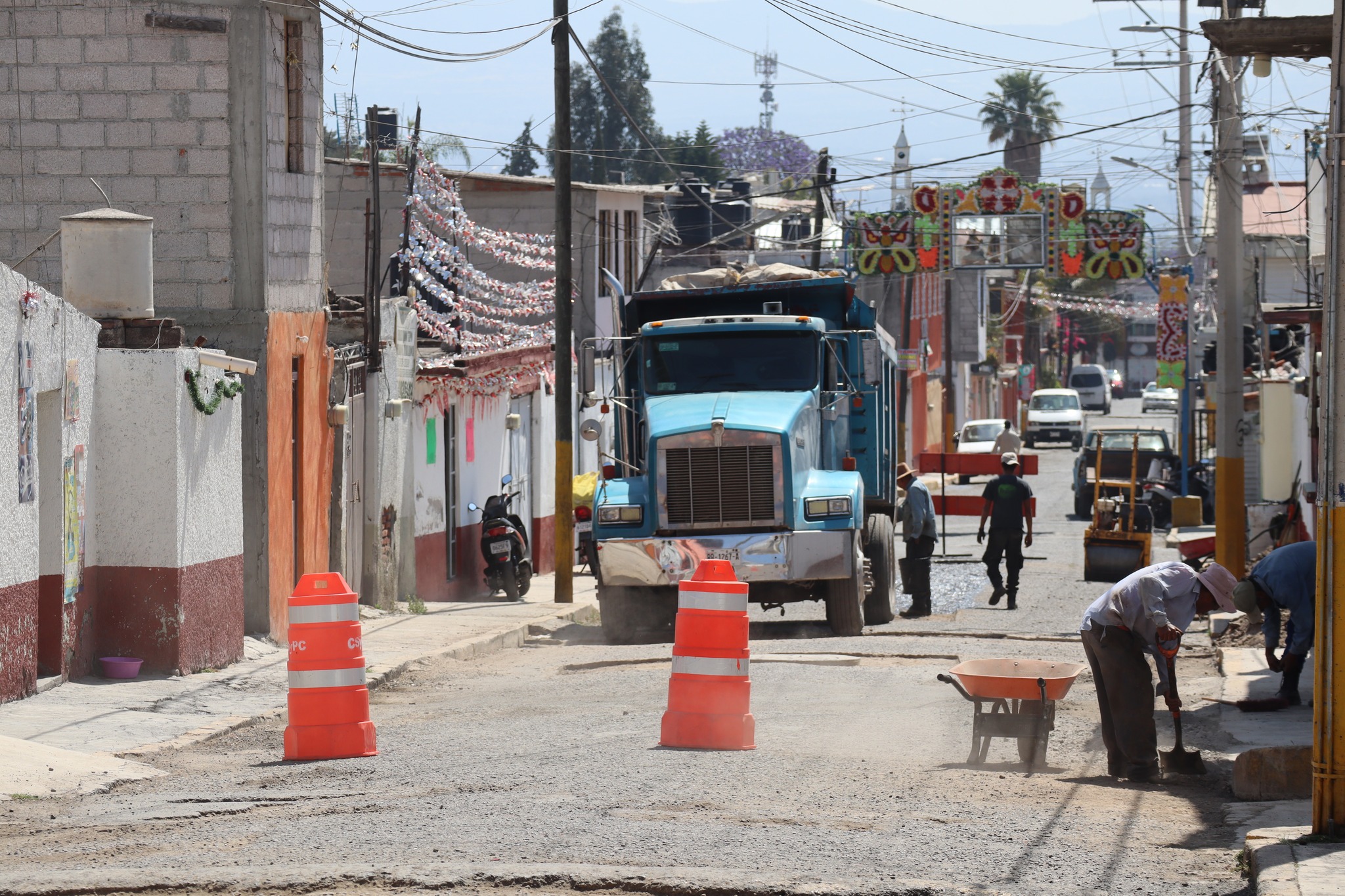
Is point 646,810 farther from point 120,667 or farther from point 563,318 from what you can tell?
point 563,318

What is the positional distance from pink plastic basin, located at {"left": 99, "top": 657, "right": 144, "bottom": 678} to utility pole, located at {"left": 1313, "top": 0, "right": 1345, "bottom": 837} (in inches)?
362

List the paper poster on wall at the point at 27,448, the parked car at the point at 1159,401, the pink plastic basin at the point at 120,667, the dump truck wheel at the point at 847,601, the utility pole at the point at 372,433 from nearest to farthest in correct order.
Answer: the paper poster on wall at the point at 27,448 < the pink plastic basin at the point at 120,667 < the dump truck wheel at the point at 847,601 < the utility pole at the point at 372,433 < the parked car at the point at 1159,401

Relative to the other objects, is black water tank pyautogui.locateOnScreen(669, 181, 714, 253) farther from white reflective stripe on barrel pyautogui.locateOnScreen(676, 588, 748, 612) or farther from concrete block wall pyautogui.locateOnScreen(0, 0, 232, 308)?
white reflective stripe on barrel pyautogui.locateOnScreen(676, 588, 748, 612)

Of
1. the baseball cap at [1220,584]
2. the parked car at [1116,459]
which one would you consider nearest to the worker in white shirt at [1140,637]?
the baseball cap at [1220,584]

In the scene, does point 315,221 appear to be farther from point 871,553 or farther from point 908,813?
point 908,813

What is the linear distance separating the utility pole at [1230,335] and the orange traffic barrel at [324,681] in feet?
39.9

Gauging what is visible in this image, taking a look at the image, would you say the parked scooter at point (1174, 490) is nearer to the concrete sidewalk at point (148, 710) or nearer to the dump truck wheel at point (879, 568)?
the dump truck wheel at point (879, 568)

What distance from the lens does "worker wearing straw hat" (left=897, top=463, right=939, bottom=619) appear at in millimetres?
20000

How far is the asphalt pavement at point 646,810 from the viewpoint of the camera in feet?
22.7

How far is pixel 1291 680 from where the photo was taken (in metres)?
12.1

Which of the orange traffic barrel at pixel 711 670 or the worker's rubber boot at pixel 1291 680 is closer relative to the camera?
the orange traffic barrel at pixel 711 670

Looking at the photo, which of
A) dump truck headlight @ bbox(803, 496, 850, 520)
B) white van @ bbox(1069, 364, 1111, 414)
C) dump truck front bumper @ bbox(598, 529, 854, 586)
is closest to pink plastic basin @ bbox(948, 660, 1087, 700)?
dump truck front bumper @ bbox(598, 529, 854, 586)

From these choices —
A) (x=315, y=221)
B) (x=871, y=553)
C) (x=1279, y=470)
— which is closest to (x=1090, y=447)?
(x=1279, y=470)

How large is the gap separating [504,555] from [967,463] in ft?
29.7
